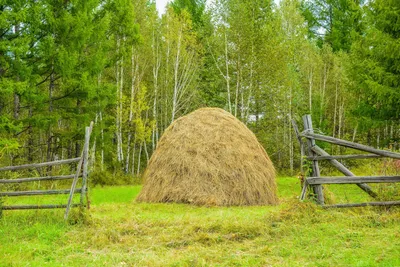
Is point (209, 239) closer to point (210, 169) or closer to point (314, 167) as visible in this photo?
point (314, 167)

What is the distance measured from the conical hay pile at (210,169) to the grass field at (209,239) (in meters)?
2.38

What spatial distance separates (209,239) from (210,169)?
477 centimetres

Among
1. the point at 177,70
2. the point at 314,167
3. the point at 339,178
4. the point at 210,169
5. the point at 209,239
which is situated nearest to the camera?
the point at 209,239

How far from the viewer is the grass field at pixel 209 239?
600 cm

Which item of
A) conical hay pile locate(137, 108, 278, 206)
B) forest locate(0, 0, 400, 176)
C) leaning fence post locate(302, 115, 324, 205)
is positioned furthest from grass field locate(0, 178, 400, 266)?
forest locate(0, 0, 400, 176)

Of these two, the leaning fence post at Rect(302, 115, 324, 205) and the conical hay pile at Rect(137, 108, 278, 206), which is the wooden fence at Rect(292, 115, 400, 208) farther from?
the conical hay pile at Rect(137, 108, 278, 206)

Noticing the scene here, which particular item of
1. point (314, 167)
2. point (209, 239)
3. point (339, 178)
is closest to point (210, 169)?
point (314, 167)

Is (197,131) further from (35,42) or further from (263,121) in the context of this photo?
(263,121)

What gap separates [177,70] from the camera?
2864 centimetres

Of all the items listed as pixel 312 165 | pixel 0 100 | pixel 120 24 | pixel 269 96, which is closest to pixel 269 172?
pixel 312 165

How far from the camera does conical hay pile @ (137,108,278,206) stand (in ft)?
38.4

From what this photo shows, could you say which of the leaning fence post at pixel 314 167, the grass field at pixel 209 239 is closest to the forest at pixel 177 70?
the grass field at pixel 209 239

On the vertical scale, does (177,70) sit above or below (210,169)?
above

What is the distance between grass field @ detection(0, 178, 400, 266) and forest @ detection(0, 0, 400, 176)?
3.11m
